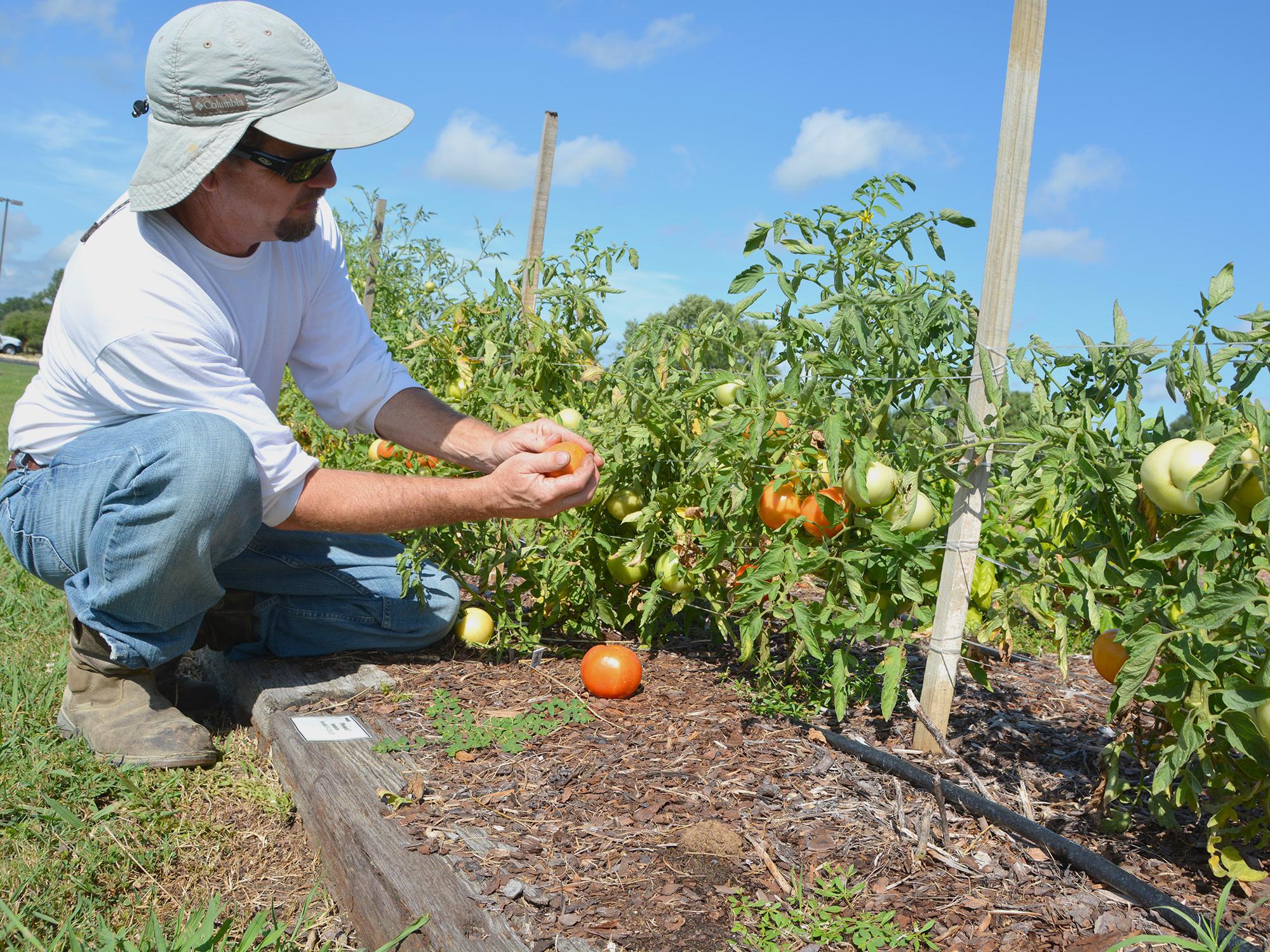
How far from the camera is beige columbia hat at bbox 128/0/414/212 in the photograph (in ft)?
7.00

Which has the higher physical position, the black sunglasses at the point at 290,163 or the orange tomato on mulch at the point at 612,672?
the black sunglasses at the point at 290,163

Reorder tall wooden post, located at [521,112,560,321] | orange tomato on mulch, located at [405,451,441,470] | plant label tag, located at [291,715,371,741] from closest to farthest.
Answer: plant label tag, located at [291,715,371,741]
orange tomato on mulch, located at [405,451,441,470]
tall wooden post, located at [521,112,560,321]

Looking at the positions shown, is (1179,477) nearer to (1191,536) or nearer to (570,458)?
(1191,536)

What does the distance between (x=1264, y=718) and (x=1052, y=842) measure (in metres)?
0.48

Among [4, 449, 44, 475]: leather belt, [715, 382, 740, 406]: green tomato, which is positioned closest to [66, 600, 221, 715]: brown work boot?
[4, 449, 44, 475]: leather belt

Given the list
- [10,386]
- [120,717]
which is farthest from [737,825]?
[10,386]

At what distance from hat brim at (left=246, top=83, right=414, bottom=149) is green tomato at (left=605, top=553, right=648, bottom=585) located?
4.16 feet

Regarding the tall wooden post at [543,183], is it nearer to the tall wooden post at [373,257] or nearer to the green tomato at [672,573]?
the tall wooden post at [373,257]

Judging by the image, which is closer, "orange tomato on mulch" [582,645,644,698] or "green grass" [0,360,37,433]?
"orange tomato on mulch" [582,645,644,698]

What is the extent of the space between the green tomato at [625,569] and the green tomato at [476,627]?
464 millimetres

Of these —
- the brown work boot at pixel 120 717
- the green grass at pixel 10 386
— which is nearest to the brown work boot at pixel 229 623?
the brown work boot at pixel 120 717

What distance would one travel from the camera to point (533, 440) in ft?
8.08

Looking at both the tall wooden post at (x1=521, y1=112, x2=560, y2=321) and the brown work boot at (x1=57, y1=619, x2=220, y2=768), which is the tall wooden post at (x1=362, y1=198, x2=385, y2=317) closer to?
the tall wooden post at (x1=521, y1=112, x2=560, y2=321)

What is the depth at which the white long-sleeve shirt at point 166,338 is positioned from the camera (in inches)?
84.7
